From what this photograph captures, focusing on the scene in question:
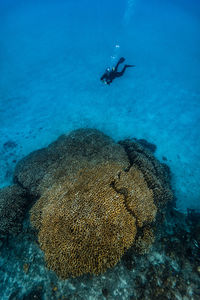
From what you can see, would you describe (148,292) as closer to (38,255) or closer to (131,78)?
(38,255)

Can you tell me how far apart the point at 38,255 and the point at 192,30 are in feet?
210

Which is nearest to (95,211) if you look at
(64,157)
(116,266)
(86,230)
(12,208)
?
(86,230)

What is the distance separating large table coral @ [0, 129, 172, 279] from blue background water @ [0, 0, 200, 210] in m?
4.54

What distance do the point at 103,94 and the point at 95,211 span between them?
16420mm

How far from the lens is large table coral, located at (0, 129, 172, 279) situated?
4.12 meters

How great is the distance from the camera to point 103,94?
18.8 metres

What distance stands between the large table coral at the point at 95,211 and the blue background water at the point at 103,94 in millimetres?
4543

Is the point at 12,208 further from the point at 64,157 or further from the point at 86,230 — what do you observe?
the point at 86,230

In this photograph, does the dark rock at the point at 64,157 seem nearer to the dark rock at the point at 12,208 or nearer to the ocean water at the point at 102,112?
the dark rock at the point at 12,208

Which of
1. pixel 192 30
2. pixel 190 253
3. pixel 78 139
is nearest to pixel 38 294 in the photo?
pixel 190 253

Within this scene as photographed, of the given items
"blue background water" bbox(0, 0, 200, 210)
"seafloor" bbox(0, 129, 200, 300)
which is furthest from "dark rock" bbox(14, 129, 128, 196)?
"blue background water" bbox(0, 0, 200, 210)

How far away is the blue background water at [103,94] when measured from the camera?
12.5 meters

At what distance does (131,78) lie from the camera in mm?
22250

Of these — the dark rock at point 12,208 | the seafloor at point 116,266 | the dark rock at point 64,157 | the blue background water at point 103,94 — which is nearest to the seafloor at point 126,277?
the seafloor at point 116,266
